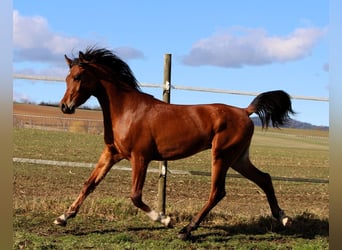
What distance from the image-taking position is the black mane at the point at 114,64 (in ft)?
17.7

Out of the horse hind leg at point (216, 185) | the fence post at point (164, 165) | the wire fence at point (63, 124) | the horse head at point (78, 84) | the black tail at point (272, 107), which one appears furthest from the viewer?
the wire fence at point (63, 124)

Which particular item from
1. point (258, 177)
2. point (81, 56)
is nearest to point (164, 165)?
point (258, 177)

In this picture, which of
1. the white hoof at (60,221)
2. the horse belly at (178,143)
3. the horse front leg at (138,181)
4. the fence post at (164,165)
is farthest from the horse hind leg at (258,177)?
the white hoof at (60,221)

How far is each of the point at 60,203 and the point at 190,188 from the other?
177 inches

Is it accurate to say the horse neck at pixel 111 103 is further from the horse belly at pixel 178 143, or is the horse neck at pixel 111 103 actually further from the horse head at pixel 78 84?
the horse belly at pixel 178 143

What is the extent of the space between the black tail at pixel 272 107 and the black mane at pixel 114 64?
1.49 m

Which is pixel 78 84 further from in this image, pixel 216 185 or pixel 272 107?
pixel 272 107

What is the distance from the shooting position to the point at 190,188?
1009 cm

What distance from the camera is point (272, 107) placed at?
5656 millimetres

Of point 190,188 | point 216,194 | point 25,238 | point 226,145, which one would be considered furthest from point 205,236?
point 190,188

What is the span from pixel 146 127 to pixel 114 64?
98cm

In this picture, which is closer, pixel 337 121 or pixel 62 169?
pixel 337 121

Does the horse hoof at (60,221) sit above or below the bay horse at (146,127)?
below

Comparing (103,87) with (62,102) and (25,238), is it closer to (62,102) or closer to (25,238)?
(62,102)
